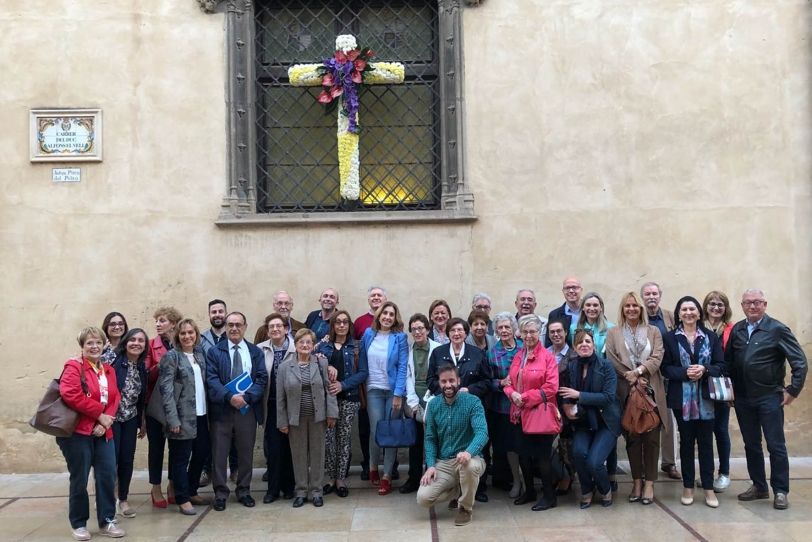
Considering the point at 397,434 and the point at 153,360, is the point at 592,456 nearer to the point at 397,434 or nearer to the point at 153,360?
the point at 397,434

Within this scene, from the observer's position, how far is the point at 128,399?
18.9 feet

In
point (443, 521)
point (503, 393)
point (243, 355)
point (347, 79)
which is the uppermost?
point (347, 79)

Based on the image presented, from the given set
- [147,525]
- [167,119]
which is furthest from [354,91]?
[147,525]

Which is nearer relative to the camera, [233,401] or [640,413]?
[640,413]

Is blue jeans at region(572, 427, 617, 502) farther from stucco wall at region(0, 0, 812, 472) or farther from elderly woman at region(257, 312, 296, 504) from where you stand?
elderly woman at region(257, 312, 296, 504)

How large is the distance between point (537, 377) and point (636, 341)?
96cm

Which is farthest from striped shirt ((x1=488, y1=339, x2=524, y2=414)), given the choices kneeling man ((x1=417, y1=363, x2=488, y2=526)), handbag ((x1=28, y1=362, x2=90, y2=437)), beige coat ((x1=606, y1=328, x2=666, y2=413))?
handbag ((x1=28, y1=362, x2=90, y2=437))

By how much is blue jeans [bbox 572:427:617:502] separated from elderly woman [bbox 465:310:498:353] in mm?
1052

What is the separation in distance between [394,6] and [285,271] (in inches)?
125

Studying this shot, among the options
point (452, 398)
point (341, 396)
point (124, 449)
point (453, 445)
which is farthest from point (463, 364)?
point (124, 449)

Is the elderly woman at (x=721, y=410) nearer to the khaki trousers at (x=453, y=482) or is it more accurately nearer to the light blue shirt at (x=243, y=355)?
the khaki trousers at (x=453, y=482)

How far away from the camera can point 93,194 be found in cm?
→ 777

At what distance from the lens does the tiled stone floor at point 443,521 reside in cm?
532

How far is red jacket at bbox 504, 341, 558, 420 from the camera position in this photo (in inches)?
227
